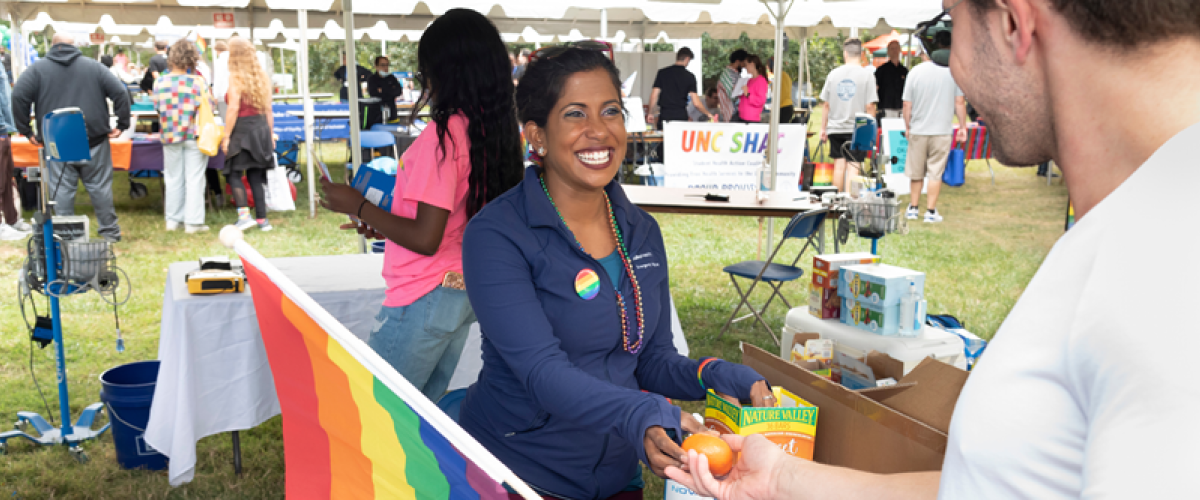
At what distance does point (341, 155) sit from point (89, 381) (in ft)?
36.7

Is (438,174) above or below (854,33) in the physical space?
below

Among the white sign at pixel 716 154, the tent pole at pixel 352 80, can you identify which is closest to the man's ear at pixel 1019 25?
the tent pole at pixel 352 80

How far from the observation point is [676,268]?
7.66 m

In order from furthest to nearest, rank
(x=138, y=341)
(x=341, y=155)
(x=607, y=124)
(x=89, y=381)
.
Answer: (x=341, y=155) → (x=138, y=341) → (x=89, y=381) → (x=607, y=124)

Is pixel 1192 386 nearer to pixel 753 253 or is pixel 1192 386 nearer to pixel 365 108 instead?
pixel 753 253

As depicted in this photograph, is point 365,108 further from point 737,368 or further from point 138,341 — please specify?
point 737,368

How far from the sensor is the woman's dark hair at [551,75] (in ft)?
6.18

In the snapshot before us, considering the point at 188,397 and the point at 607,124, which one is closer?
the point at 607,124

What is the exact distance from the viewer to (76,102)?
7.55 m

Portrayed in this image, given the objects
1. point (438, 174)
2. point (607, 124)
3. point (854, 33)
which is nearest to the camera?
point (607, 124)

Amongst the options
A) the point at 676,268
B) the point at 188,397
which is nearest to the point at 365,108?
the point at 676,268

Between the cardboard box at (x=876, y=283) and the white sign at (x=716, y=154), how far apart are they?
12.9 ft

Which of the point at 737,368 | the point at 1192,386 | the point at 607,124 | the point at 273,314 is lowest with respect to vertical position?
the point at 737,368

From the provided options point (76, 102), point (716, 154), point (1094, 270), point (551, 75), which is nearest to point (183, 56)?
point (76, 102)
